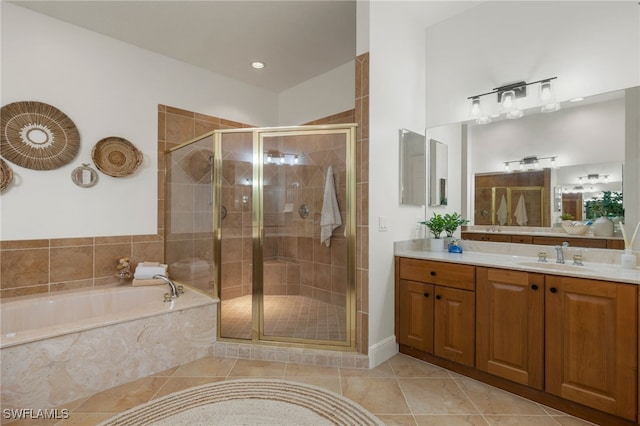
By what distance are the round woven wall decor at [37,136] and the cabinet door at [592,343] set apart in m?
3.85

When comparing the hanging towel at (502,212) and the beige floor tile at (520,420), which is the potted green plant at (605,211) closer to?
the hanging towel at (502,212)

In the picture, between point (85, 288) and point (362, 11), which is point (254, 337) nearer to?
point (85, 288)

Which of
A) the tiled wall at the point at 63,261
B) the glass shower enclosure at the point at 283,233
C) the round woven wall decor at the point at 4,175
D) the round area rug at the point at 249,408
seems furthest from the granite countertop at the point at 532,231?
the round woven wall decor at the point at 4,175

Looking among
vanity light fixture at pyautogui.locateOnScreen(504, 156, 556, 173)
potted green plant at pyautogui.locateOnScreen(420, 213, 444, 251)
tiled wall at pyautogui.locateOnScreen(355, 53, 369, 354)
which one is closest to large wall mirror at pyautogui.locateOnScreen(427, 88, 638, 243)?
vanity light fixture at pyautogui.locateOnScreen(504, 156, 556, 173)

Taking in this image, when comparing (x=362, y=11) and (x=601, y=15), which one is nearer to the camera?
(x=601, y=15)

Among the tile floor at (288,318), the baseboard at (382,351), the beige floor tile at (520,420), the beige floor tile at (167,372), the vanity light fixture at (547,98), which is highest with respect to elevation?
the vanity light fixture at (547,98)

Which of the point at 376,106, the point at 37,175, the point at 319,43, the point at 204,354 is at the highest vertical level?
the point at 319,43

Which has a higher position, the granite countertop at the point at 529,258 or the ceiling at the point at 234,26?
the ceiling at the point at 234,26

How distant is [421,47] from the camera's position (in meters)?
2.80

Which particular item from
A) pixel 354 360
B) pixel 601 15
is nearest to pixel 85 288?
pixel 354 360

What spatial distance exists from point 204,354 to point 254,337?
419 mm

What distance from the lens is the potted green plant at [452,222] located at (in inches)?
102

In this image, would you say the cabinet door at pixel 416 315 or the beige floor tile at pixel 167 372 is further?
the cabinet door at pixel 416 315

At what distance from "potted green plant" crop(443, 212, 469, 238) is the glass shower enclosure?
0.89 meters
